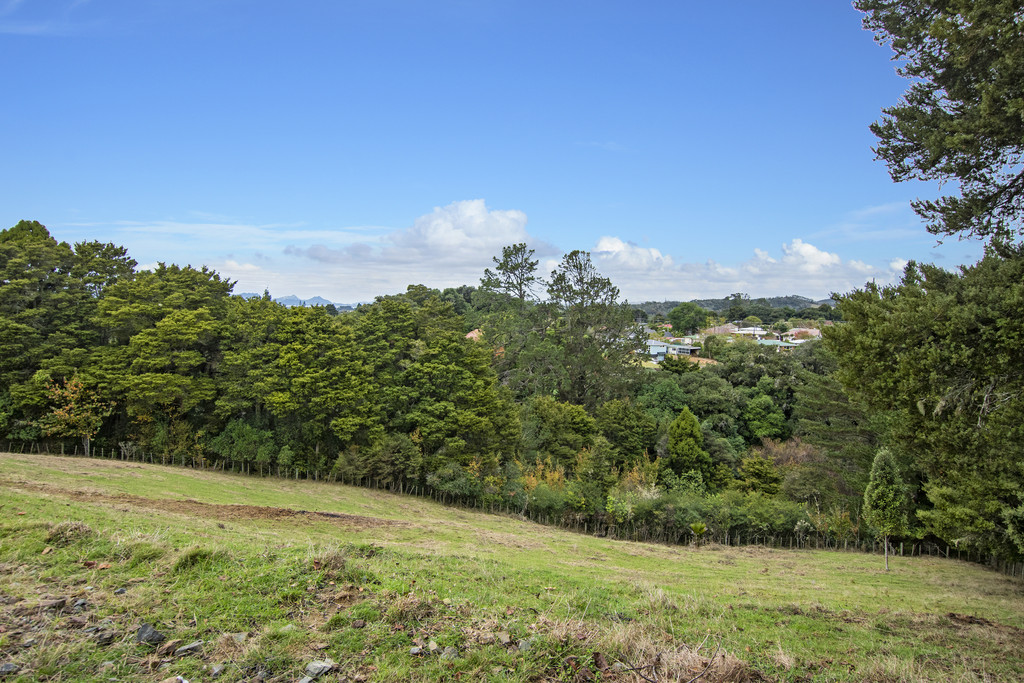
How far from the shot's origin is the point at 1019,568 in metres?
19.4

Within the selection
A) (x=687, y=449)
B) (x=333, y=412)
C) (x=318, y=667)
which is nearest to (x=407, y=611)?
(x=318, y=667)

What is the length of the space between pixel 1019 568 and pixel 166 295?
40.3 m

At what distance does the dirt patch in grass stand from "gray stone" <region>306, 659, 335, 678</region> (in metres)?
10.00

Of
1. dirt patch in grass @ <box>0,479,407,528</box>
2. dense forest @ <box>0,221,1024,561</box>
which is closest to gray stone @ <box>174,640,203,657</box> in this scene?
dirt patch in grass @ <box>0,479,407,528</box>

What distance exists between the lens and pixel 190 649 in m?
4.45

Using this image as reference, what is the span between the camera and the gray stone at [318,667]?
165 inches

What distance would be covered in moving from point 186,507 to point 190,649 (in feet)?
34.5

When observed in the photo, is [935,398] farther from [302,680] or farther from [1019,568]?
[1019,568]

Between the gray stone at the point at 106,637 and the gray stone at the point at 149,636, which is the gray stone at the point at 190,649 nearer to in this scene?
the gray stone at the point at 149,636

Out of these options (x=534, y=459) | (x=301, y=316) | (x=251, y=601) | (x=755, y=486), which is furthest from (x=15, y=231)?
(x=755, y=486)

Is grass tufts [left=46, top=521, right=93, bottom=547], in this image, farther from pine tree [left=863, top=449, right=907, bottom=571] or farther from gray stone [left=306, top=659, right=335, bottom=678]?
pine tree [left=863, top=449, right=907, bottom=571]

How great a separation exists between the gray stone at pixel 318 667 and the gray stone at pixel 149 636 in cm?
144

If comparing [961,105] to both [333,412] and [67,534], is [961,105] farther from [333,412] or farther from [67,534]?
[333,412]

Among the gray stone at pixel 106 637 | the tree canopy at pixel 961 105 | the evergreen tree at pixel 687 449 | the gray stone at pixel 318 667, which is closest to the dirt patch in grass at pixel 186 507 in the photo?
the gray stone at pixel 106 637
